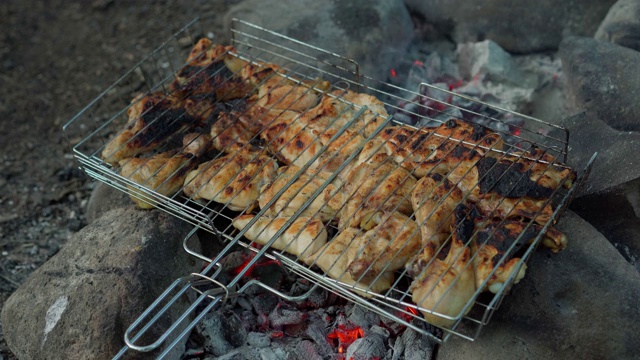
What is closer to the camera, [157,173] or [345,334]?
[345,334]

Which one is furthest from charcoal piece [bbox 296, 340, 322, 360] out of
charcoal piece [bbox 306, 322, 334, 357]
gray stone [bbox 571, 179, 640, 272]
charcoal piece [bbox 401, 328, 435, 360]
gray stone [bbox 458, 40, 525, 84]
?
gray stone [bbox 458, 40, 525, 84]

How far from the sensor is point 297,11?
19.0 feet

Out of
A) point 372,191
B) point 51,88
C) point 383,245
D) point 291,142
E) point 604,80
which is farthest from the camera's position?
point 51,88

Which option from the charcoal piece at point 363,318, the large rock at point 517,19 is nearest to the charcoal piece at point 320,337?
the charcoal piece at point 363,318

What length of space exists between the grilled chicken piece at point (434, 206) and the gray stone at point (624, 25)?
255 centimetres

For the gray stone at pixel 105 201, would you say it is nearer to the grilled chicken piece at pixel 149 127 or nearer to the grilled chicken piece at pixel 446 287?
the grilled chicken piece at pixel 149 127

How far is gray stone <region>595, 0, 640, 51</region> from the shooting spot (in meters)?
5.09

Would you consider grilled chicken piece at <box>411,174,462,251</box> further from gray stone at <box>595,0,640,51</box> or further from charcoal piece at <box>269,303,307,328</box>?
gray stone at <box>595,0,640,51</box>

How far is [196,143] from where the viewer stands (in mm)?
4309

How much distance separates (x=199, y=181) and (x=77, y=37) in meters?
4.37

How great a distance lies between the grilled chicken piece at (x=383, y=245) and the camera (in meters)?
3.26

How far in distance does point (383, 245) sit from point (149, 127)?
1956mm

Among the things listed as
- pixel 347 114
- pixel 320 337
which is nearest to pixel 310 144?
pixel 347 114

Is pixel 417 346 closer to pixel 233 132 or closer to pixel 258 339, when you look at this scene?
pixel 258 339
